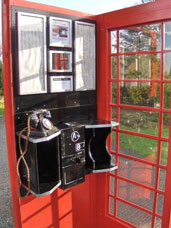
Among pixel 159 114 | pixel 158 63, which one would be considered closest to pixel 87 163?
pixel 159 114

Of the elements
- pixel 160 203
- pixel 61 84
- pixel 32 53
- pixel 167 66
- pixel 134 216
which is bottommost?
pixel 134 216

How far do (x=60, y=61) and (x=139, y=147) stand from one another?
1234 mm

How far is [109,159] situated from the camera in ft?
9.04

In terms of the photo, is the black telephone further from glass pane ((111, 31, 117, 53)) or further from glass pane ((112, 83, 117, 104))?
glass pane ((111, 31, 117, 53))

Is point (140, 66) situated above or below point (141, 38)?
below

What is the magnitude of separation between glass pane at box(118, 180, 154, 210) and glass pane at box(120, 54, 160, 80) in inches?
48.1

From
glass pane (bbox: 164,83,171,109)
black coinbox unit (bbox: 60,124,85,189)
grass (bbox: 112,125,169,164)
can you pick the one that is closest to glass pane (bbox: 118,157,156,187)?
grass (bbox: 112,125,169,164)

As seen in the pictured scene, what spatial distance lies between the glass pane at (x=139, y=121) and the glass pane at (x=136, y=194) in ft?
2.16

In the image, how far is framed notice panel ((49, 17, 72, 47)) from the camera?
2.41 meters

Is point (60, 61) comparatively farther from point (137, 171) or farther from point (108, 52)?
point (137, 171)

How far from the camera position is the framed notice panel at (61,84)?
8.15 feet

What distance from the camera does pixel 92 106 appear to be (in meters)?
2.89

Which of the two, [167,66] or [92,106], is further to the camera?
[92,106]

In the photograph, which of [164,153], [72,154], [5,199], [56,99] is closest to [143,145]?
[164,153]
